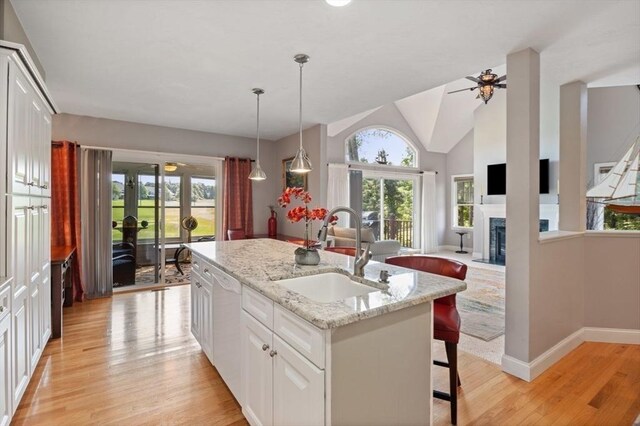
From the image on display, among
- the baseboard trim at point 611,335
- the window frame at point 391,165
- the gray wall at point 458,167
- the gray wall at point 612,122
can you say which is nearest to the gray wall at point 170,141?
the window frame at point 391,165

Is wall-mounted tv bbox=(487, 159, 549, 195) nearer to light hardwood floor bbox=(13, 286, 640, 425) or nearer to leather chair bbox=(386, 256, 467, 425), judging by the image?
light hardwood floor bbox=(13, 286, 640, 425)

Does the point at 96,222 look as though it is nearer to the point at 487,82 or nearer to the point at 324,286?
the point at 324,286

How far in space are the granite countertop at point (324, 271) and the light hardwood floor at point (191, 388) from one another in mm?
928

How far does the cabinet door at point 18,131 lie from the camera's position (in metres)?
1.88

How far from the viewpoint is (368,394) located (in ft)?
4.50

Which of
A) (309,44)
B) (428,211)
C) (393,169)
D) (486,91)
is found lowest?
(428,211)

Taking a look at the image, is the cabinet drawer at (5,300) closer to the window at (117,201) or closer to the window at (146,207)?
the window at (117,201)

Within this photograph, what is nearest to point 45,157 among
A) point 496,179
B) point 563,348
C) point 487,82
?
point 563,348

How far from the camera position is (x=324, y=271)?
2.07m

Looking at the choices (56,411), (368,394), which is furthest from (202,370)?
(368,394)

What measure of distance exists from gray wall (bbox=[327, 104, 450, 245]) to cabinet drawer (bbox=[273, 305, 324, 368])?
5.78m

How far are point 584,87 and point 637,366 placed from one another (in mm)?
2549

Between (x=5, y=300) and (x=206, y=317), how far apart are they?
1.18m

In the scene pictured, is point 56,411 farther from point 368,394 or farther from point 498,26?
point 498,26
